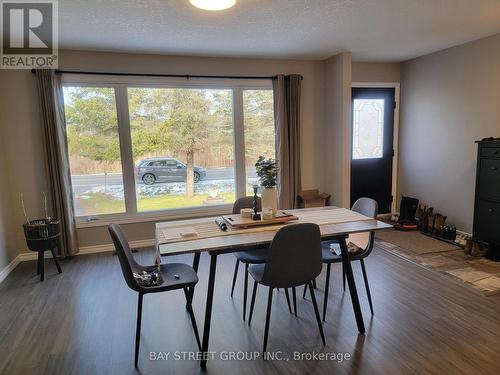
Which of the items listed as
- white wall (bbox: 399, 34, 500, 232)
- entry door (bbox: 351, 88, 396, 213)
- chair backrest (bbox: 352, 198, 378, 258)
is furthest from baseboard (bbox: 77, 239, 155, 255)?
white wall (bbox: 399, 34, 500, 232)

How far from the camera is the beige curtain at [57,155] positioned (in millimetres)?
3717

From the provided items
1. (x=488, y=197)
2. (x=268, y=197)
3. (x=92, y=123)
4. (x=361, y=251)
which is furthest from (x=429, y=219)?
(x=92, y=123)

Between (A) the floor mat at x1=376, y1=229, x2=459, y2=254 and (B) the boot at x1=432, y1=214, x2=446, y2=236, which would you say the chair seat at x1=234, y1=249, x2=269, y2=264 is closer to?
(A) the floor mat at x1=376, y1=229, x2=459, y2=254

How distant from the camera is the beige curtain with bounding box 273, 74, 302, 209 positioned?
4.60m

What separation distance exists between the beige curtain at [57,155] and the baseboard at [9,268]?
0.46 meters

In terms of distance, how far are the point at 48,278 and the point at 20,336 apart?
111cm

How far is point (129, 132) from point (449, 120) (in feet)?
14.2

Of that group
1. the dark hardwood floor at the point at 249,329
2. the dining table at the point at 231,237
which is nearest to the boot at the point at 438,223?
the dark hardwood floor at the point at 249,329

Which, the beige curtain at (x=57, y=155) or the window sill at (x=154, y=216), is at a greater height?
the beige curtain at (x=57, y=155)

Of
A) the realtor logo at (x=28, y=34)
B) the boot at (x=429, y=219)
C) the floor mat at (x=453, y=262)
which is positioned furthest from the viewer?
the boot at (x=429, y=219)

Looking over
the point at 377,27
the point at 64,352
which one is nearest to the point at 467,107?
the point at 377,27

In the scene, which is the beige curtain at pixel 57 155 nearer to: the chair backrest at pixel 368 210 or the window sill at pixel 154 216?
the window sill at pixel 154 216

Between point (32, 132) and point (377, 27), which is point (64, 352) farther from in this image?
point (377, 27)

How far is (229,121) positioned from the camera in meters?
4.62
